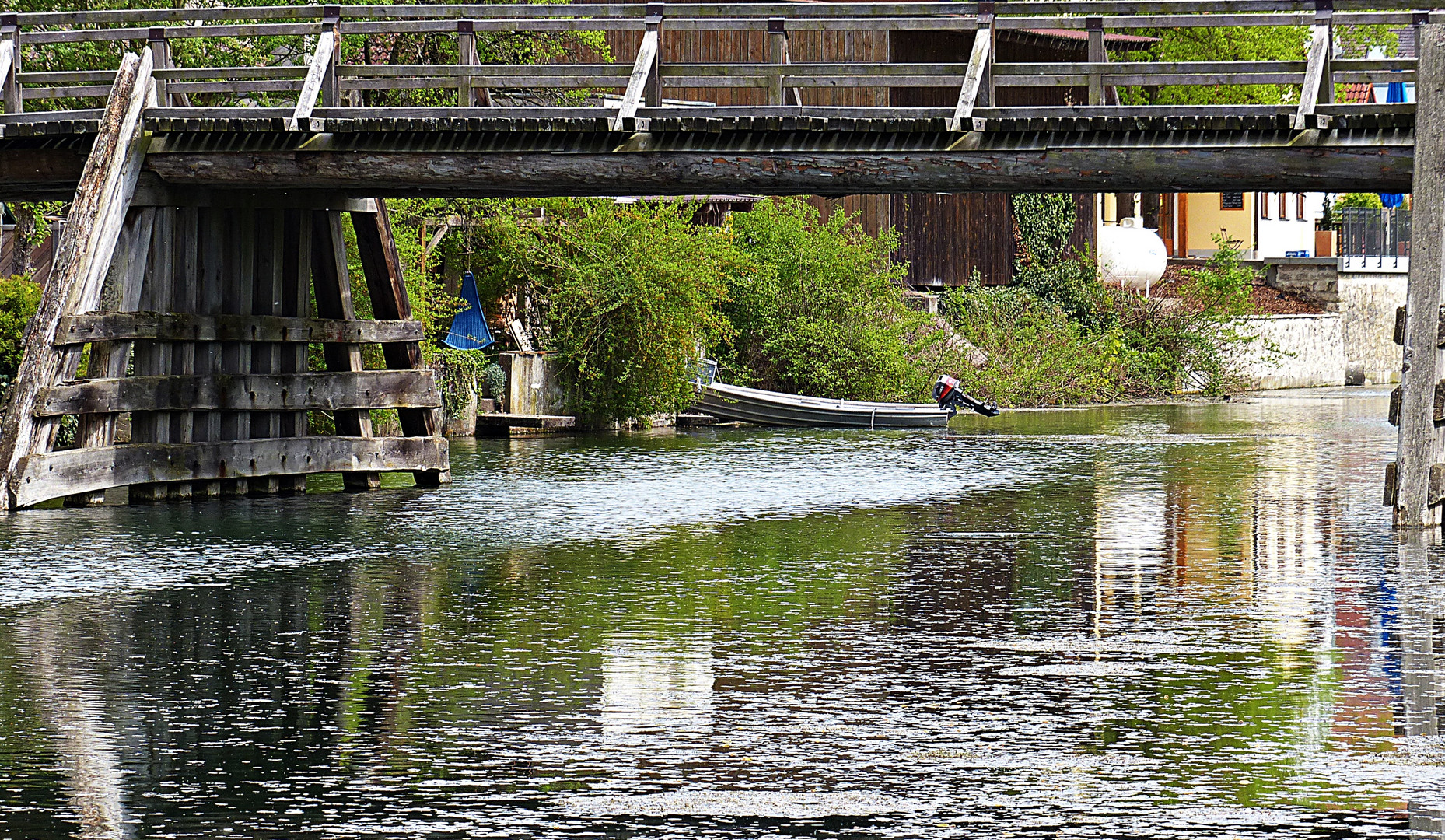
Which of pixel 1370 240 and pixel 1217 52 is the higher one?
pixel 1217 52

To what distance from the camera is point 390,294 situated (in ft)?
71.5

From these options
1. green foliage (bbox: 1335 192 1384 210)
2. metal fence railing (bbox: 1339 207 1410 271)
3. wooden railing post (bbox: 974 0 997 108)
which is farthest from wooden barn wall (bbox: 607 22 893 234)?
green foliage (bbox: 1335 192 1384 210)

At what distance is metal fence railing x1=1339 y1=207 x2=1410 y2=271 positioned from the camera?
53219mm

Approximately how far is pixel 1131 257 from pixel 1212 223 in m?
14.1

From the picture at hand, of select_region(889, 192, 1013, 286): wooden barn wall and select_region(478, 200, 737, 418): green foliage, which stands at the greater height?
select_region(889, 192, 1013, 286): wooden barn wall

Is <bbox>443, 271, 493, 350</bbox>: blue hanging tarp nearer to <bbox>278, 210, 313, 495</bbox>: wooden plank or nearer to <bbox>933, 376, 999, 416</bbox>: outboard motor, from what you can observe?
<bbox>933, 376, 999, 416</bbox>: outboard motor

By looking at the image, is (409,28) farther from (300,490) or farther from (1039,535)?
(1039,535)

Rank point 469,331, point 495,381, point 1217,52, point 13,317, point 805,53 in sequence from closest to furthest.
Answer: point 13,317 < point 469,331 < point 495,381 < point 805,53 < point 1217,52

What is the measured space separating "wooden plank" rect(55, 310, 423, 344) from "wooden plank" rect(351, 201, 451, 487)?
0.94 feet

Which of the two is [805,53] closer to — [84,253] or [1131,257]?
[1131,257]

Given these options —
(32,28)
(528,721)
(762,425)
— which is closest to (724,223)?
(762,425)

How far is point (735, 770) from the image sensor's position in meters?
7.60

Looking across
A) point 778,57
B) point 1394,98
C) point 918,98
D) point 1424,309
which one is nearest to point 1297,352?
point 1394,98

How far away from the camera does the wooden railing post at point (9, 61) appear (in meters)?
19.8
